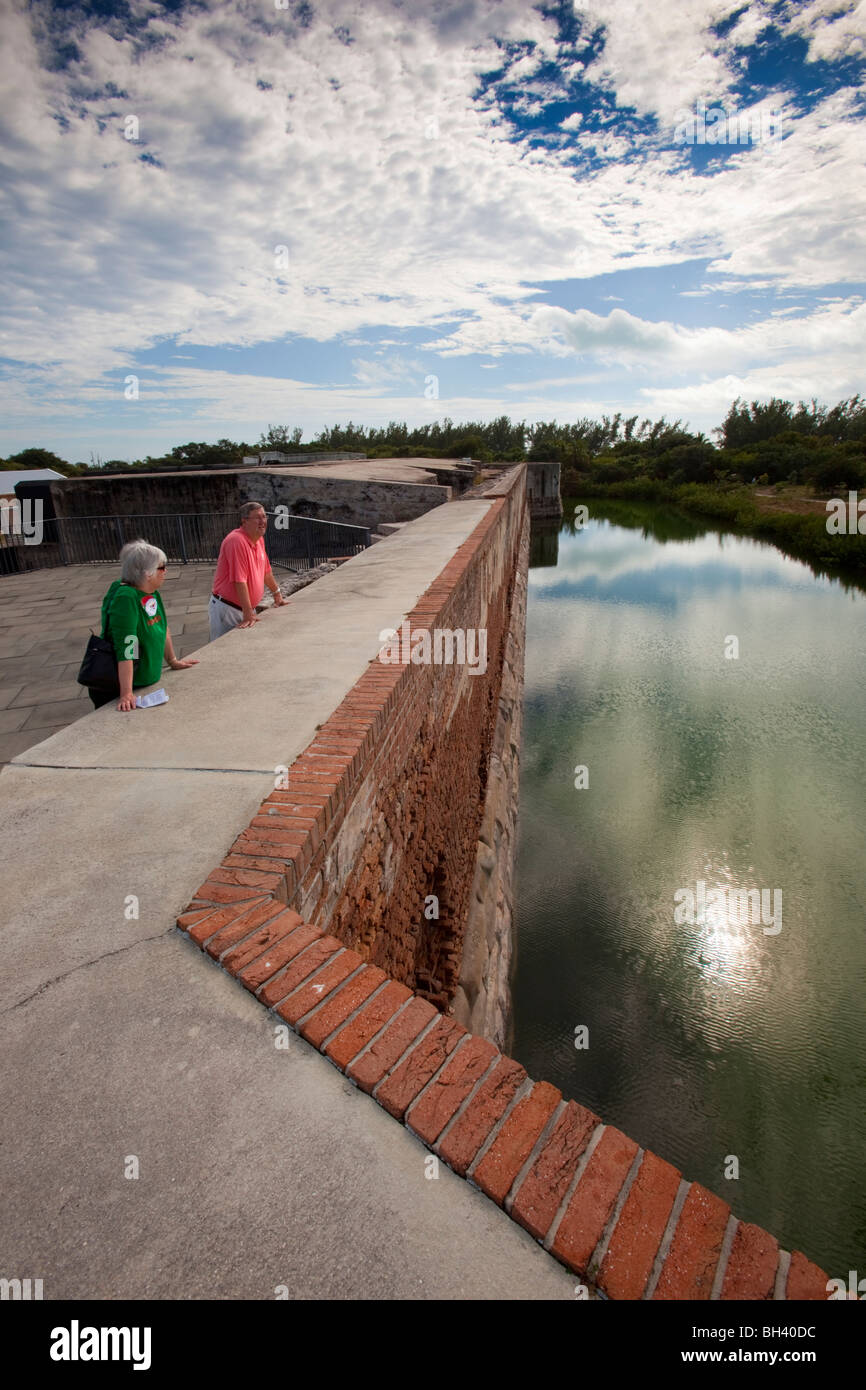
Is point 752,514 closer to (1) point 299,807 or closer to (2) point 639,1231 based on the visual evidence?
(1) point 299,807

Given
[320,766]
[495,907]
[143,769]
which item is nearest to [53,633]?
[143,769]

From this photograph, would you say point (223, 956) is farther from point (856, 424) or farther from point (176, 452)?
point (856, 424)

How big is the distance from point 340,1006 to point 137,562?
7.37 ft

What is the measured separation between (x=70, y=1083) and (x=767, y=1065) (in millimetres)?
4960

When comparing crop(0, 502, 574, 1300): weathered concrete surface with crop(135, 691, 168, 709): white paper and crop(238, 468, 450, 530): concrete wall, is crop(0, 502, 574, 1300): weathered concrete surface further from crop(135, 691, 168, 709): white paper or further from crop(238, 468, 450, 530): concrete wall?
crop(238, 468, 450, 530): concrete wall

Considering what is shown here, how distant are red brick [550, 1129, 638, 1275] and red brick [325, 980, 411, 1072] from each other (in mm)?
502

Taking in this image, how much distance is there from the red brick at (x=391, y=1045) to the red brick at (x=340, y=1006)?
0.10m

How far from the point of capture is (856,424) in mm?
54250

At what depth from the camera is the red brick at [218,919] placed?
1.68m

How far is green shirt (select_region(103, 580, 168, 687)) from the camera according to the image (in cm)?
299

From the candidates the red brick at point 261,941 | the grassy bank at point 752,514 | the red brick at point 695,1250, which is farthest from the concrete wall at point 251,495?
the grassy bank at point 752,514

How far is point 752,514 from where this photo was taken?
29.0m

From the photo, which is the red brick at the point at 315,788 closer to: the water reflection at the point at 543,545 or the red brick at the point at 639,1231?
the red brick at the point at 639,1231
